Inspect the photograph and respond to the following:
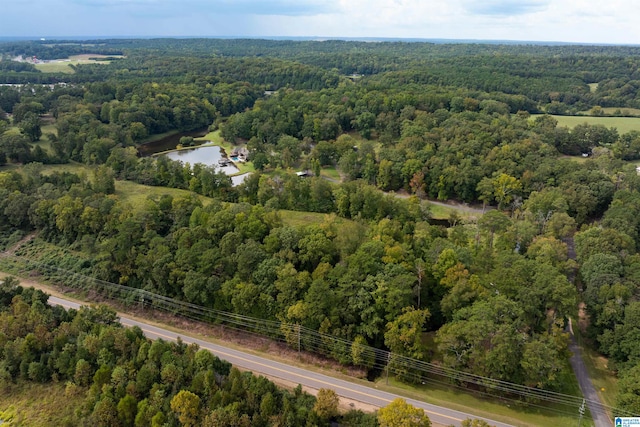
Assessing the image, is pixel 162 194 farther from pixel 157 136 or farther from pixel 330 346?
pixel 157 136

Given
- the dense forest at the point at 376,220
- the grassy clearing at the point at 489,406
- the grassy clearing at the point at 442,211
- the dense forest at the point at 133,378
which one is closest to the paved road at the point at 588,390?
the grassy clearing at the point at 489,406

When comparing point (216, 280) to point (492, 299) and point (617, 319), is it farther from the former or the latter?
point (617, 319)

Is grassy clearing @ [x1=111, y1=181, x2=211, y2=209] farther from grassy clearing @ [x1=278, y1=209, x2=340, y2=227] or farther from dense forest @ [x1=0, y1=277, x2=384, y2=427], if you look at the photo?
dense forest @ [x1=0, y1=277, x2=384, y2=427]

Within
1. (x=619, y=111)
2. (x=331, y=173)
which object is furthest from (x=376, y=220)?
(x=619, y=111)

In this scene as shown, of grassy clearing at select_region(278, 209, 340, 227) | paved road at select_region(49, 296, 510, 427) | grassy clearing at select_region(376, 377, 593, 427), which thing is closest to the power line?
grassy clearing at select_region(376, 377, 593, 427)

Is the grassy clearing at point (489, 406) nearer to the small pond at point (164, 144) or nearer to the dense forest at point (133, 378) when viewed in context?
the dense forest at point (133, 378)

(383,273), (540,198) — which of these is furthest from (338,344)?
(540,198)
